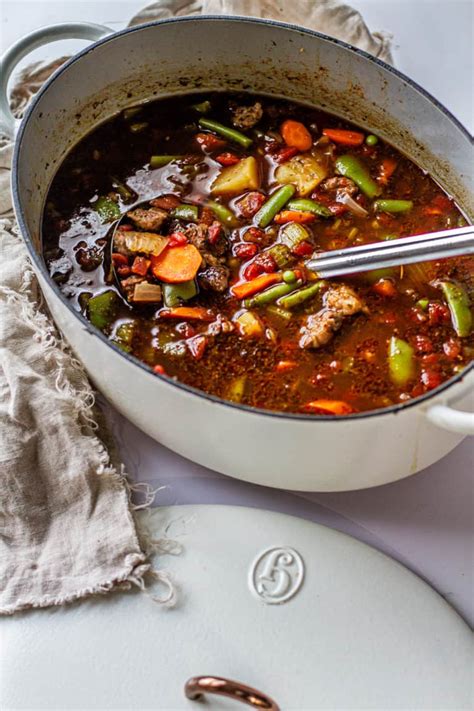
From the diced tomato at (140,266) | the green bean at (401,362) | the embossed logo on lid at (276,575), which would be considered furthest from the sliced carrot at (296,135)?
the embossed logo on lid at (276,575)

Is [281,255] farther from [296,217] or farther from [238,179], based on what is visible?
[238,179]

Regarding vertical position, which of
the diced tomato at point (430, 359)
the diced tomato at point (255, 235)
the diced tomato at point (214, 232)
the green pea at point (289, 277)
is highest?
the diced tomato at point (255, 235)

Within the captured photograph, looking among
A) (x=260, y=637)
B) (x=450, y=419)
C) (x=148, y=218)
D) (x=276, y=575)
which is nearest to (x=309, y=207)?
(x=148, y=218)

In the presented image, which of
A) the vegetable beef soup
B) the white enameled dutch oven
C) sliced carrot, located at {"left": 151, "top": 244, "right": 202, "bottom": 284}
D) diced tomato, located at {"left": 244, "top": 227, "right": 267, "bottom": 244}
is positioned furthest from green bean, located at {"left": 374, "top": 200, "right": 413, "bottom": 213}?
sliced carrot, located at {"left": 151, "top": 244, "right": 202, "bottom": 284}

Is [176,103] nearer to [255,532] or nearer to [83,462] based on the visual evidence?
[83,462]

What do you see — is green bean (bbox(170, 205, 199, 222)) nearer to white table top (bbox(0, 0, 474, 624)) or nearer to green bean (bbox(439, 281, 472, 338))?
white table top (bbox(0, 0, 474, 624))

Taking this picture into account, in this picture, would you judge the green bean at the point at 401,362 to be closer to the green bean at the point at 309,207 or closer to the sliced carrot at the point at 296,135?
the green bean at the point at 309,207

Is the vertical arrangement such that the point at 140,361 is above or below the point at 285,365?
below
